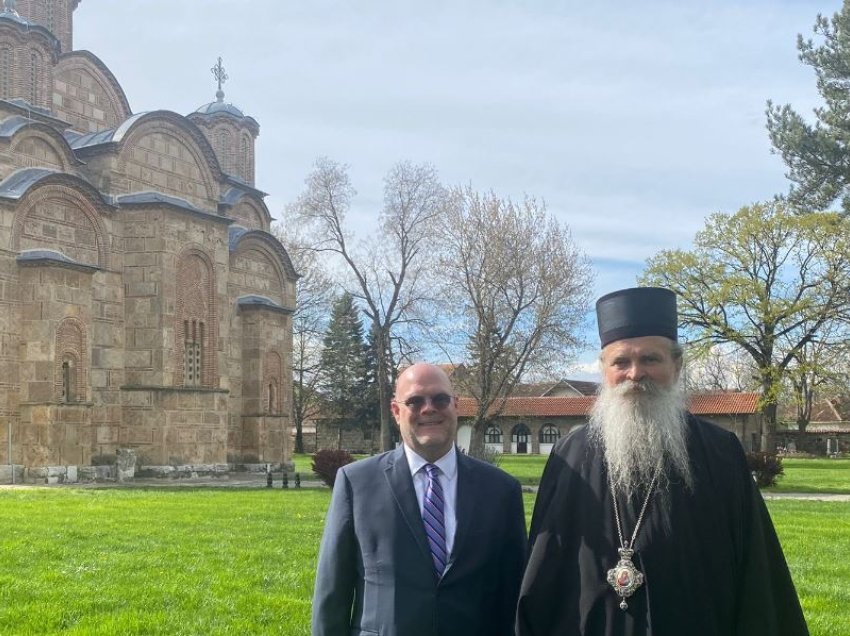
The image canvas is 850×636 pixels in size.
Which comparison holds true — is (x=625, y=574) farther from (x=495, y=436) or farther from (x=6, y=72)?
(x=495, y=436)

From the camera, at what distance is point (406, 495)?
359 centimetres

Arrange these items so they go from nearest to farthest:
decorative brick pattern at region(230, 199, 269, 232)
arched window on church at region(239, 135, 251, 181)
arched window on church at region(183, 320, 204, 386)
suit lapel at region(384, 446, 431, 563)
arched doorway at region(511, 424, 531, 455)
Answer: suit lapel at region(384, 446, 431, 563) → arched window on church at region(183, 320, 204, 386) → decorative brick pattern at region(230, 199, 269, 232) → arched window on church at region(239, 135, 251, 181) → arched doorway at region(511, 424, 531, 455)

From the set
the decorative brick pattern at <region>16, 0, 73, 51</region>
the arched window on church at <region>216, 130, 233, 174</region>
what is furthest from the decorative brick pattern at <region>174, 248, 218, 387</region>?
the decorative brick pattern at <region>16, 0, 73, 51</region>

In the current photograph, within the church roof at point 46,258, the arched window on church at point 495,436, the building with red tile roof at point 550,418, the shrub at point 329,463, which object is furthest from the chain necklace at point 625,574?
the arched window on church at point 495,436

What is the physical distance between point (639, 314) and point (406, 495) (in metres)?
1.16

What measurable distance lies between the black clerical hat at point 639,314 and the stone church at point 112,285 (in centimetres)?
1773

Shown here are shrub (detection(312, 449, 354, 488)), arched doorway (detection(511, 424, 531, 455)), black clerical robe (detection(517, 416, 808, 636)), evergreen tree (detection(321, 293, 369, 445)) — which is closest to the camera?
black clerical robe (detection(517, 416, 808, 636))

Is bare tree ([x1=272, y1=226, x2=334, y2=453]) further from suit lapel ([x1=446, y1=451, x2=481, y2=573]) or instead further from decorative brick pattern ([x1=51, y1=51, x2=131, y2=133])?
suit lapel ([x1=446, y1=451, x2=481, y2=573])

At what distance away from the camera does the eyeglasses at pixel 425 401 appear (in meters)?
3.57

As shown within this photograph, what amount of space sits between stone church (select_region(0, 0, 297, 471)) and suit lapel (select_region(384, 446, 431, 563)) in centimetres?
1734

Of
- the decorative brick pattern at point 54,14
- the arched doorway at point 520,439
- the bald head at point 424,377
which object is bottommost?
the arched doorway at point 520,439

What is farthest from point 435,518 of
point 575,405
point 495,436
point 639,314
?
point 495,436

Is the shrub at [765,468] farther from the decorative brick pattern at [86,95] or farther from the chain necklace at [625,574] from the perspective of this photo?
the chain necklace at [625,574]

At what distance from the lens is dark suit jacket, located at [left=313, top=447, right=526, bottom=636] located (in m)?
3.41
